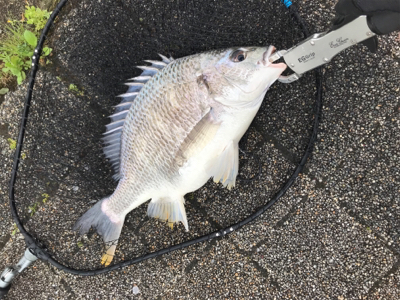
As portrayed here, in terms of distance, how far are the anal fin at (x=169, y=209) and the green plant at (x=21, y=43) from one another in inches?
53.5

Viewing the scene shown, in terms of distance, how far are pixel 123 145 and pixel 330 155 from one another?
53.6 inches

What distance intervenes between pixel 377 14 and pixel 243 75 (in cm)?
63

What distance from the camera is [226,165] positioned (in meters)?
1.72

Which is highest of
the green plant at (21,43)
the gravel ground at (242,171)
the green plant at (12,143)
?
the green plant at (21,43)

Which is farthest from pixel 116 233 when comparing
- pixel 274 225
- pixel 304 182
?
pixel 304 182

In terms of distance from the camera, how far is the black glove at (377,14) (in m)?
1.18

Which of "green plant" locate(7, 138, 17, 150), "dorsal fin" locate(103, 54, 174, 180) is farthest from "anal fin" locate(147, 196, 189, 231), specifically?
"green plant" locate(7, 138, 17, 150)

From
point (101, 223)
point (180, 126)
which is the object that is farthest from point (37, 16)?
point (101, 223)

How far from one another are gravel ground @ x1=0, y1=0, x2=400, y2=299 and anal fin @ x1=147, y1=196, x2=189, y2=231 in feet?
0.69

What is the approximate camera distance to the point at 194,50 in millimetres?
1878

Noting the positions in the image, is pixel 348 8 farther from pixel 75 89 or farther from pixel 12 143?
pixel 12 143

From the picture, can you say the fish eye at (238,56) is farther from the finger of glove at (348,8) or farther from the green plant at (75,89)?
the green plant at (75,89)

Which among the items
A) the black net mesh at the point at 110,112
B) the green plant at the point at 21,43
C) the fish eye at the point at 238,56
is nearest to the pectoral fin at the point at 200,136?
the fish eye at the point at 238,56

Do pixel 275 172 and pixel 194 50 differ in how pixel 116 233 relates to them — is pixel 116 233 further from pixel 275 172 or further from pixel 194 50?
pixel 194 50
